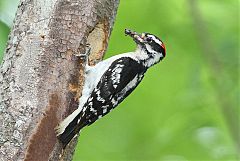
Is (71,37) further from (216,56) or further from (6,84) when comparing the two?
(216,56)

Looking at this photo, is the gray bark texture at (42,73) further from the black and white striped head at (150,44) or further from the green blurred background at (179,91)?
the black and white striped head at (150,44)

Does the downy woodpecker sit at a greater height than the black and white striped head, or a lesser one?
lesser

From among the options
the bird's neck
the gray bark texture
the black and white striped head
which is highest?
the black and white striped head

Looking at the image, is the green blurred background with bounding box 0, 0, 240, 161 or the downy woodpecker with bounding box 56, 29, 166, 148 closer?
the downy woodpecker with bounding box 56, 29, 166, 148

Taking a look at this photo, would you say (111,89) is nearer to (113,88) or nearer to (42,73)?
(113,88)

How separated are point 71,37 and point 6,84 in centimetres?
66

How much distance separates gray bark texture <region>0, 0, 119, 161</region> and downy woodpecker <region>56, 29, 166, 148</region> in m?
0.10

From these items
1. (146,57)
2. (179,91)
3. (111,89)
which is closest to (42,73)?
(111,89)

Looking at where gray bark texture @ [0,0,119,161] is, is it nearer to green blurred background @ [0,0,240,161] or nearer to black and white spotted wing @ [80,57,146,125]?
black and white spotted wing @ [80,57,146,125]

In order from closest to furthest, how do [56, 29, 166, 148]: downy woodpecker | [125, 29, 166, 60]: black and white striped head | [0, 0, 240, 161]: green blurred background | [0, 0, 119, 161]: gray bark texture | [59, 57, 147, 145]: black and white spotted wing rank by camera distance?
1. [0, 0, 119, 161]: gray bark texture
2. [56, 29, 166, 148]: downy woodpecker
3. [59, 57, 147, 145]: black and white spotted wing
4. [0, 0, 240, 161]: green blurred background
5. [125, 29, 166, 60]: black and white striped head

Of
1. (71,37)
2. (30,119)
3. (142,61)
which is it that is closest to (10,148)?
(30,119)

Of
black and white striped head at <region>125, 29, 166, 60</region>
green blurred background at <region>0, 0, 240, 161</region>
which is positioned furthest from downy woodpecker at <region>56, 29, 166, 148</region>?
green blurred background at <region>0, 0, 240, 161</region>

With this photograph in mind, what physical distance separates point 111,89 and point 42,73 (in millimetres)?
927

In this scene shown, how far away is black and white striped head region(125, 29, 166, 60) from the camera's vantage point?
20.3ft
